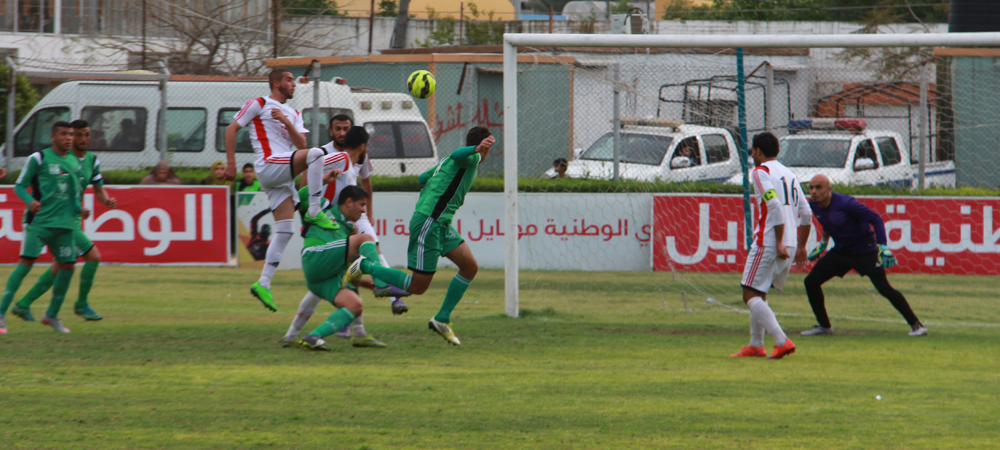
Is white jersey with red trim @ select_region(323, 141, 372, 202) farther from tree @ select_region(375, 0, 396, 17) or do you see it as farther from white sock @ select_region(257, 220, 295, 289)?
tree @ select_region(375, 0, 396, 17)

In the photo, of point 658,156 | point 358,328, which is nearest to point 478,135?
point 358,328

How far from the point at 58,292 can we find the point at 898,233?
433 inches

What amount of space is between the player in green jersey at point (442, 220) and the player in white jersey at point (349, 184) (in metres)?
0.29

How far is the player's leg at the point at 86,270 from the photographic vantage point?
864 cm

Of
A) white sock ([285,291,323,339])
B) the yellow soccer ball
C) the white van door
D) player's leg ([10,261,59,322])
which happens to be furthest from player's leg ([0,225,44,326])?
the white van door

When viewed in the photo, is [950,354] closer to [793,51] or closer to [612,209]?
[793,51]

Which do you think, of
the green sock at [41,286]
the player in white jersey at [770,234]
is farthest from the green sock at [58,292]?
the player in white jersey at [770,234]

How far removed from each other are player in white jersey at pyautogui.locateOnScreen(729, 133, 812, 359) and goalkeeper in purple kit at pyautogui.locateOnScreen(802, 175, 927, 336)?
157cm

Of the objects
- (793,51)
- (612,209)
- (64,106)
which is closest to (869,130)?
(793,51)

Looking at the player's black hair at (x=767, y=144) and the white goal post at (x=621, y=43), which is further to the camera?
the white goal post at (x=621, y=43)

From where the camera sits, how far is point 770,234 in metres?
7.43

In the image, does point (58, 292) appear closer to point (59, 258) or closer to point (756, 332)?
point (59, 258)

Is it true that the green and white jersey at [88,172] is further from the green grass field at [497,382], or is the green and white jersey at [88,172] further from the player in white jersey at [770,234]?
the player in white jersey at [770,234]

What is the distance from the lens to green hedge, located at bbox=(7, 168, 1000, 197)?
13.3m
